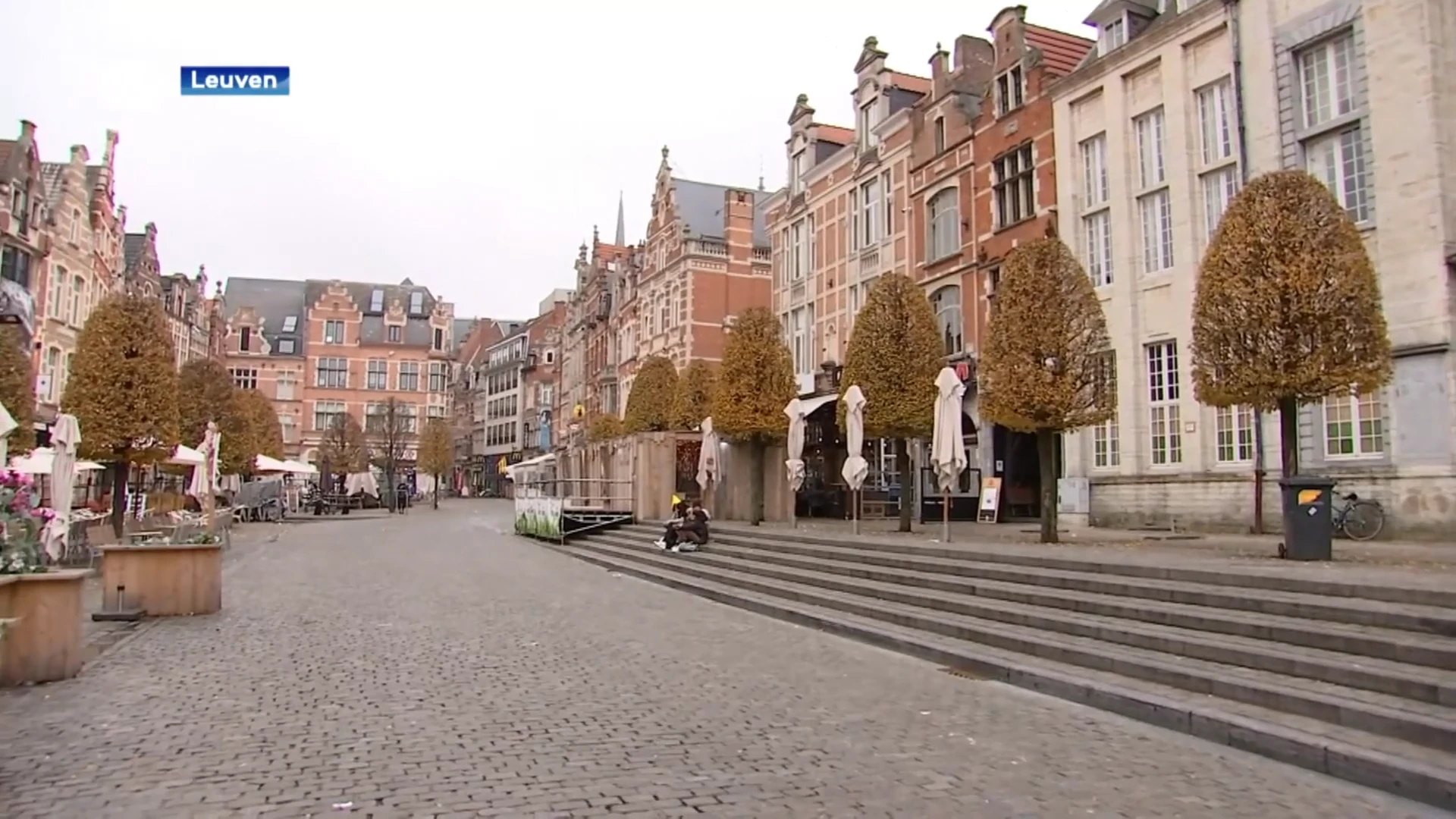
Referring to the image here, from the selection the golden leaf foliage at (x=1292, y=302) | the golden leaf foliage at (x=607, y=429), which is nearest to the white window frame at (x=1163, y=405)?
the golden leaf foliage at (x=1292, y=302)

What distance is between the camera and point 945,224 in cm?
2752

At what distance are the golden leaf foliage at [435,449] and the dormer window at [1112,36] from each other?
59316 mm

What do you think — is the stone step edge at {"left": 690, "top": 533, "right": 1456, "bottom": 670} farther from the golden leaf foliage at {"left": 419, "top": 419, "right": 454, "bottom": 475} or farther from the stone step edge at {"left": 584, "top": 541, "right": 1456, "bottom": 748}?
the golden leaf foliage at {"left": 419, "top": 419, "right": 454, "bottom": 475}

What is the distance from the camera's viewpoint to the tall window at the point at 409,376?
84.8 m

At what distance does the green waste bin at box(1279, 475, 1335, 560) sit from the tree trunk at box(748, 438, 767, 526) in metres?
12.6

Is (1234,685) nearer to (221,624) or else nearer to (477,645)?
(477,645)

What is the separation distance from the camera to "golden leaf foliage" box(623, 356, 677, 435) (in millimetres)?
31859

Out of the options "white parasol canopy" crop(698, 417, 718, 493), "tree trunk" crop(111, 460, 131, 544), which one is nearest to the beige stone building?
"white parasol canopy" crop(698, 417, 718, 493)

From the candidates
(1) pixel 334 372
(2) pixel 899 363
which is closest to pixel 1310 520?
(2) pixel 899 363

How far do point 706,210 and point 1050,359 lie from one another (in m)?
34.9

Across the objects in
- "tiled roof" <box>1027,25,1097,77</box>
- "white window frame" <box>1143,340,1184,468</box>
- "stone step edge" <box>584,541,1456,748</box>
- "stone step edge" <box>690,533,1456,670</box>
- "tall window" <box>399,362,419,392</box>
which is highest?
"tiled roof" <box>1027,25,1097,77</box>

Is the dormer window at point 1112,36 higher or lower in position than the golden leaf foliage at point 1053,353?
higher

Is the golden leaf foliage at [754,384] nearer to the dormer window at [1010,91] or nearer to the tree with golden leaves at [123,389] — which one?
the dormer window at [1010,91]

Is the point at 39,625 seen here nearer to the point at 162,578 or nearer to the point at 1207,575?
the point at 162,578
